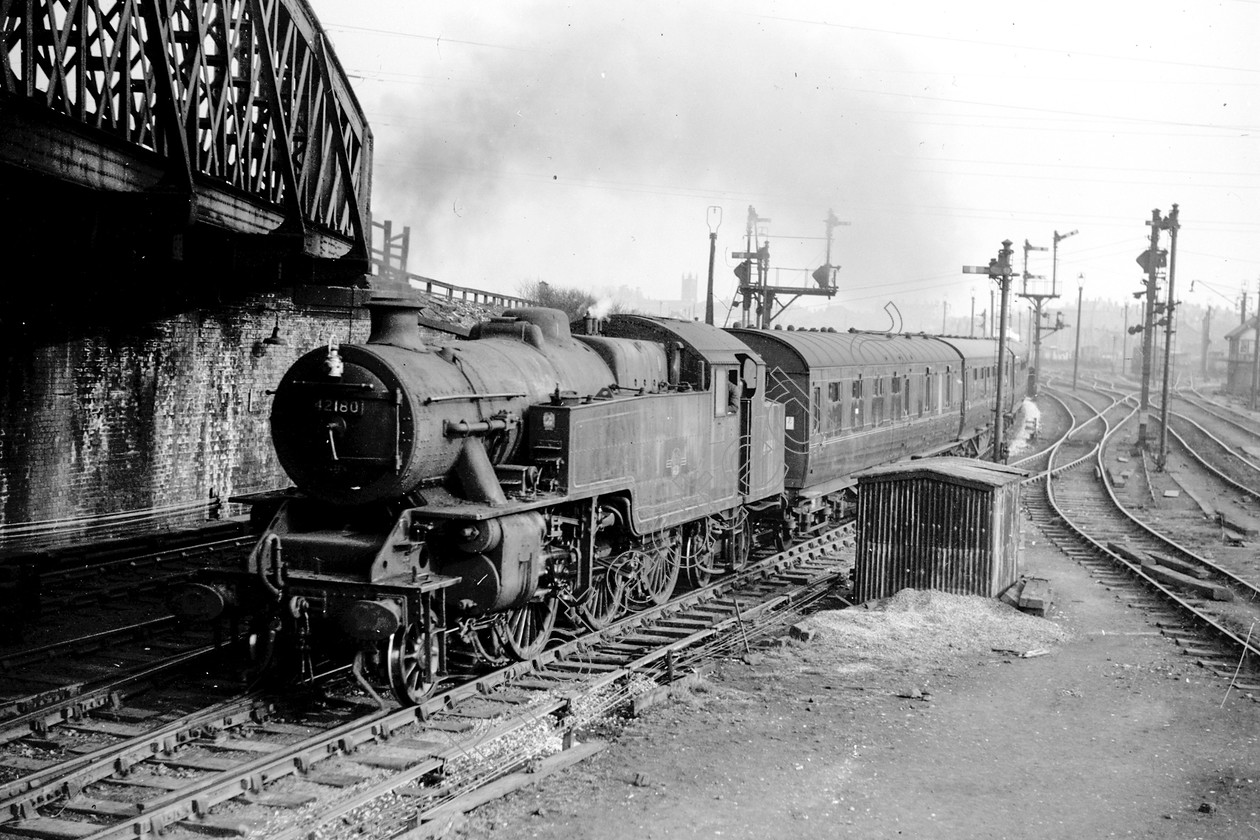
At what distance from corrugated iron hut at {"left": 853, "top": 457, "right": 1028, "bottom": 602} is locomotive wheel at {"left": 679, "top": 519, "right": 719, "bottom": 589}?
1718 millimetres

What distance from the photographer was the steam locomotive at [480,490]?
8.16 meters

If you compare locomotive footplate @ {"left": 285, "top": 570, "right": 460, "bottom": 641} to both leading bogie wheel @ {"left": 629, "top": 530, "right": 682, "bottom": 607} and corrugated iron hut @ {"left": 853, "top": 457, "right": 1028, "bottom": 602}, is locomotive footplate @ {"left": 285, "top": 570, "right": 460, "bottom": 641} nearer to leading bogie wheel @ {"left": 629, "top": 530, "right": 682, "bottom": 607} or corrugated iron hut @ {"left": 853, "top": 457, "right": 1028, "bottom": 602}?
leading bogie wheel @ {"left": 629, "top": 530, "right": 682, "bottom": 607}

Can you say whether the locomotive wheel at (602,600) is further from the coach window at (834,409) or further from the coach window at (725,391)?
the coach window at (834,409)

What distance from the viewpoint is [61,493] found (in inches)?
581

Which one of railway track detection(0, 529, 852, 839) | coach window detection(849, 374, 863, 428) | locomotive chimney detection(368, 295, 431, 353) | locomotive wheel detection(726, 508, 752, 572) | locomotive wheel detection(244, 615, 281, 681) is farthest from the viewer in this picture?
coach window detection(849, 374, 863, 428)

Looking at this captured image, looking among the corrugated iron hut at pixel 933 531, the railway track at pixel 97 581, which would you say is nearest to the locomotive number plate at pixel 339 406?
the railway track at pixel 97 581

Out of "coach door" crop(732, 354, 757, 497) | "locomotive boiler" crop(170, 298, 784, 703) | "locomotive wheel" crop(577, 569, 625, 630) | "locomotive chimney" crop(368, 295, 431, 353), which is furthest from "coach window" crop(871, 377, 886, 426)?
"locomotive chimney" crop(368, 295, 431, 353)

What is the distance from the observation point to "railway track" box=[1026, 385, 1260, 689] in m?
11.0

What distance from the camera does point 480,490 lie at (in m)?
8.63

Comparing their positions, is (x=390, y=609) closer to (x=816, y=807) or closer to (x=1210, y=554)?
(x=816, y=807)

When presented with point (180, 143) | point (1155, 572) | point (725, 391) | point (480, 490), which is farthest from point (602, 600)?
point (1155, 572)

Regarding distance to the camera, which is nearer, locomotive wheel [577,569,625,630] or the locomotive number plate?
the locomotive number plate

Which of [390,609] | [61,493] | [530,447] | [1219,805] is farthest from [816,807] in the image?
[61,493]

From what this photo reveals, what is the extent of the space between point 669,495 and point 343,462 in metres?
3.96
